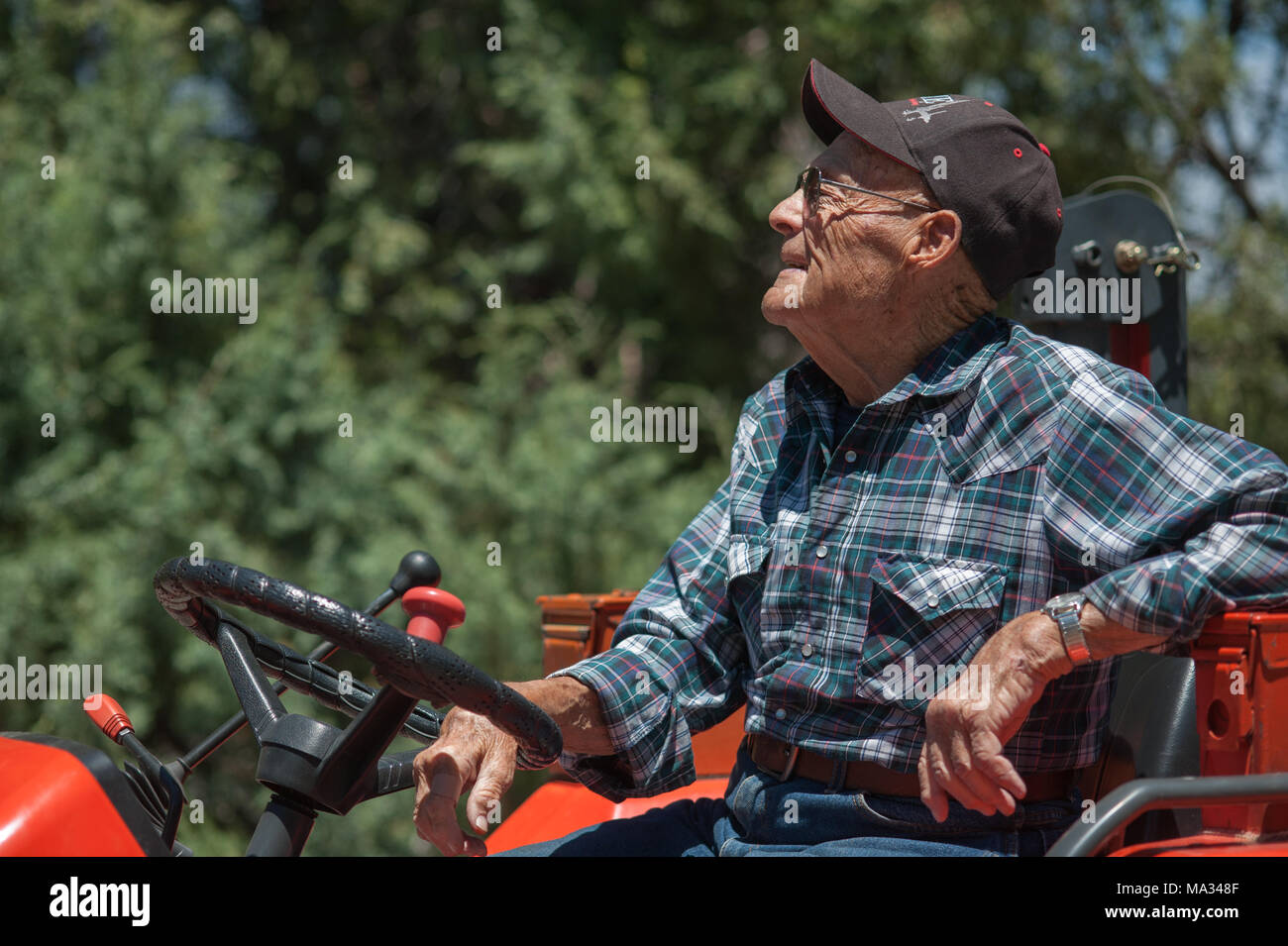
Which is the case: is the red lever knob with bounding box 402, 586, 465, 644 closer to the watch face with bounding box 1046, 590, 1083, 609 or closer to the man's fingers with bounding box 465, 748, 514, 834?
the man's fingers with bounding box 465, 748, 514, 834

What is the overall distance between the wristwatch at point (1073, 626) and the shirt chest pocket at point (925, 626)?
0.48 ft

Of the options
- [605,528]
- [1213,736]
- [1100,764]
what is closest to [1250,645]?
[1213,736]

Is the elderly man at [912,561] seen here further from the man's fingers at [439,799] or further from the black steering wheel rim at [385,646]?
the black steering wheel rim at [385,646]

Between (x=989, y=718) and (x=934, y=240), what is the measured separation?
0.78 metres

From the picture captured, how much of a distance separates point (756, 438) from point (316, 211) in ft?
20.9

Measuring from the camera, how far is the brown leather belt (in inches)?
72.5

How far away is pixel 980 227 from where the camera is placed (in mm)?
1970

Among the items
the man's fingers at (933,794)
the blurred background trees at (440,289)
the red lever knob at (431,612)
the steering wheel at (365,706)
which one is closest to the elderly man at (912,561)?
the man's fingers at (933,794)

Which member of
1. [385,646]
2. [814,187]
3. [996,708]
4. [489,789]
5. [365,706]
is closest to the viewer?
[385,646]

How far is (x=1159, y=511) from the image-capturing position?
1.73 meters

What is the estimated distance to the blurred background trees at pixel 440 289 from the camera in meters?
5.79

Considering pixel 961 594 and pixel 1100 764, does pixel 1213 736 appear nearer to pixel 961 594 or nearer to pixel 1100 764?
pixel 1100 764

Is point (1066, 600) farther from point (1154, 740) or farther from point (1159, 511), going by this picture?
point (1154, 740)

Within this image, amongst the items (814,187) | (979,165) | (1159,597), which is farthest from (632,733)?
(979,165)
